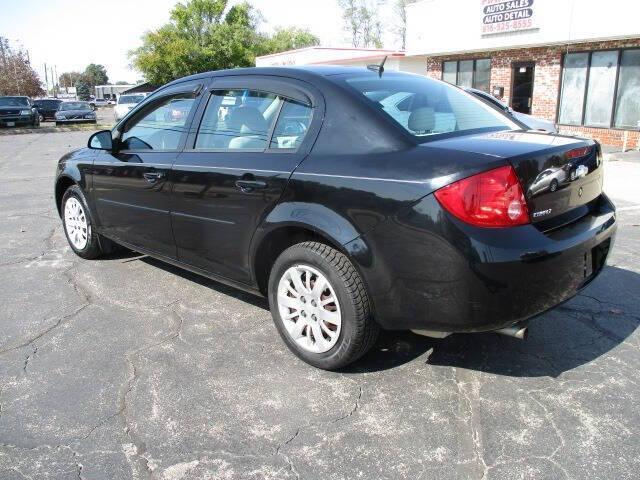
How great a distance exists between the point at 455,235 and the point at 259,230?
1244 millimetres

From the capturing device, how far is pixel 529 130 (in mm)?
3430

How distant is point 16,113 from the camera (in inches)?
1054

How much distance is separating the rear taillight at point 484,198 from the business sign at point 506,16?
16323 millimetres

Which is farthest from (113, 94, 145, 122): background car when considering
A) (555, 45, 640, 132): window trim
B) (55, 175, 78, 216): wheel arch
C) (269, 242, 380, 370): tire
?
(269, 242, 380, 370): tire

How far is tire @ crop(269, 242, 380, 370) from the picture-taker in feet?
9.59

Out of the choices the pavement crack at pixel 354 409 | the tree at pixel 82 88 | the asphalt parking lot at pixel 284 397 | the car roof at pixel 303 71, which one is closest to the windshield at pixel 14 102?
the asphalt parking lot at pixel 284 397

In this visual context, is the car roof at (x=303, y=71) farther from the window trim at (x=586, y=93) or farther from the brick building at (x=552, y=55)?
the window trim at (x=586, y=93)

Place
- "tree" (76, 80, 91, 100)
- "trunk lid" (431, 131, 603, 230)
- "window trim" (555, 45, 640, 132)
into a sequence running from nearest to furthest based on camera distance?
"trunk lid" (431, 131, 603, 230) < "window trim" (555, 45, 640, 132) < "tree" (76, 80, 91, 100)

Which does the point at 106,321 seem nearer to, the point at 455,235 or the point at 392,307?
the point at 392,307

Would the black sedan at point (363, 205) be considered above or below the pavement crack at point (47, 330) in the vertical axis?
above

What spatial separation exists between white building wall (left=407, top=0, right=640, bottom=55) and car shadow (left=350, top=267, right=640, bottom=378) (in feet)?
42.9

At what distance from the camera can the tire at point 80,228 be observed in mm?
5195

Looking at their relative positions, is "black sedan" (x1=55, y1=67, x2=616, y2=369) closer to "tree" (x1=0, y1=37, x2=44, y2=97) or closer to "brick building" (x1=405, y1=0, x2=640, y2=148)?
"brick building" (x1=405, y1=0, x2=640, y2=148)

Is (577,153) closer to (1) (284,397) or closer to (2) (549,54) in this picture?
(1) (284,397)
